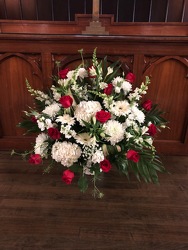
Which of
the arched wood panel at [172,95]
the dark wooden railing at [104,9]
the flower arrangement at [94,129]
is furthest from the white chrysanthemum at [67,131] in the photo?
the dark wooden railing at [104,9]

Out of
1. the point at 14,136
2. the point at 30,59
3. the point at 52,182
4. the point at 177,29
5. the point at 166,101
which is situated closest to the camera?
the point at 52,182

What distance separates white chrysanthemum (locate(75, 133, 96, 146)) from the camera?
811 millimetres

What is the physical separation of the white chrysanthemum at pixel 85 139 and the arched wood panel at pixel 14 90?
758 millimetres

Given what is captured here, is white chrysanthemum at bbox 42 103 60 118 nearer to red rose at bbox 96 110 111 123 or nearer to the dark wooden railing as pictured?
red rose at bbox 96 110 111 123

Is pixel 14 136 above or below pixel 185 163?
above

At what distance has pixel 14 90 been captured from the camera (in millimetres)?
1462

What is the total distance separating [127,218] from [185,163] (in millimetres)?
780

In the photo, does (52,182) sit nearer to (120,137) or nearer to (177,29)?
(120,137)

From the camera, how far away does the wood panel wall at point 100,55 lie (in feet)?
4.21

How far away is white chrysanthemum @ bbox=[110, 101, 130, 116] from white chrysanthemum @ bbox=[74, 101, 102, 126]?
60 mm

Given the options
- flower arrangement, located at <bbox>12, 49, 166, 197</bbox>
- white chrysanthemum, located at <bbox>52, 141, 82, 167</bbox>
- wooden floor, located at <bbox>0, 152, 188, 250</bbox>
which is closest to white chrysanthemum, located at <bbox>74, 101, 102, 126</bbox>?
flower arrangement, located at <bbox>12, 49, 166, 197</bbox>

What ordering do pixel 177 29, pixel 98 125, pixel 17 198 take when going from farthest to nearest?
pixel 177 29
pixel 17 198
pixel 98 125

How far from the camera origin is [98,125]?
0.81m

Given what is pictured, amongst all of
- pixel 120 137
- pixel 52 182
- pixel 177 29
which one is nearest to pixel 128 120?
pixel 120 137
